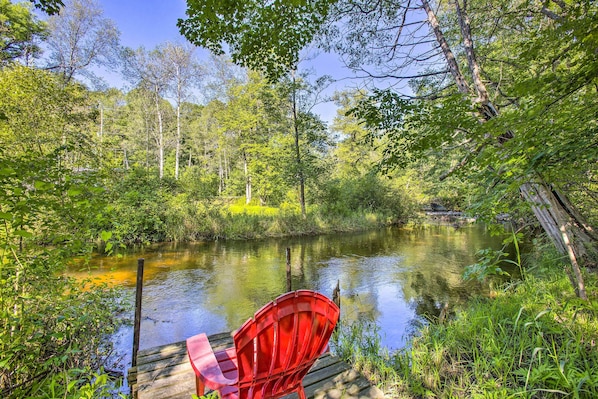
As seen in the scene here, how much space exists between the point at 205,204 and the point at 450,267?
10.3 meters

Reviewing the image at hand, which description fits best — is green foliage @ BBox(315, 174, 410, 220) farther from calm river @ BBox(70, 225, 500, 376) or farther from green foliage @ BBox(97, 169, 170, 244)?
green foliage @ BBox(97, 169, 170, 244)

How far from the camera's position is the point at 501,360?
2.28 meters

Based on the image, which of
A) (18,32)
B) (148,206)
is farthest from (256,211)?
(18,32)

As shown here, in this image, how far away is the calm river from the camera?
201 inches

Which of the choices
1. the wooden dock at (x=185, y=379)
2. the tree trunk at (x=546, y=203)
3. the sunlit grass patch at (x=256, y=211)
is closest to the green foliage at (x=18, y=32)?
the sunlit grass patch at (x=256, y=211)

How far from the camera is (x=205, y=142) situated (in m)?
31.8

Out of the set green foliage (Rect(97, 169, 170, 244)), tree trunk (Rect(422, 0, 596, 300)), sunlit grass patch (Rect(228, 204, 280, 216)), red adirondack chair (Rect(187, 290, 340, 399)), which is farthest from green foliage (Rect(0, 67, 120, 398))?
sunlit grass patch (Rect(228, 204, 280, 216))

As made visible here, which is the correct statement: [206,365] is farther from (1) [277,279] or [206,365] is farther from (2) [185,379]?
(1) [277,279]

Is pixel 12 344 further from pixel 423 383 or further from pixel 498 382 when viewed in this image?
pixel 498 382

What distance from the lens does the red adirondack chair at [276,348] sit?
1388 millimetres

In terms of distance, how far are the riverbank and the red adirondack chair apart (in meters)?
1.13

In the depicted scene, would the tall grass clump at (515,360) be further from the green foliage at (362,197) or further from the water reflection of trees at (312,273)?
the green foliage at (362,197)

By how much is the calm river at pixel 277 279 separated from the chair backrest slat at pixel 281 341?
271 centimetres

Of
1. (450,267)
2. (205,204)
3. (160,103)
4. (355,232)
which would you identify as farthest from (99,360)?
(160,103)
